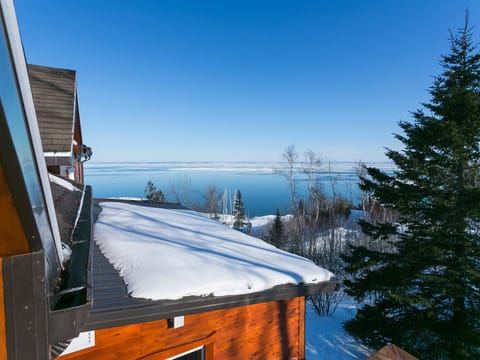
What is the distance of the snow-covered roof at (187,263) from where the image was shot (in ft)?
6.49

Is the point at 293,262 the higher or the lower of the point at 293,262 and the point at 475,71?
the lower

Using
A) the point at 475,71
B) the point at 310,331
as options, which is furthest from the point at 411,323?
the point at 475,71

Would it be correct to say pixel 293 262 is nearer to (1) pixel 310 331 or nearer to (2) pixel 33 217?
(2) pixel 33 217

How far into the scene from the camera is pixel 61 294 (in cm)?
103

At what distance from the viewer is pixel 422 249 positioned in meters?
6.01

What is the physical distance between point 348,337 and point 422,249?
4.66 m

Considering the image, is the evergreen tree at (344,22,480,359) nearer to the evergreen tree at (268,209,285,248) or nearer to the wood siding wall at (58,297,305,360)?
the wood siding wall at (58,297,305,360)

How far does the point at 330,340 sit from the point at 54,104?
35.2 feet

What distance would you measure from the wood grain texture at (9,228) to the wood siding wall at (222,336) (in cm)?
175

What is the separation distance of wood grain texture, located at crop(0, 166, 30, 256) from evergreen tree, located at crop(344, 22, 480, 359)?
23.5 ft

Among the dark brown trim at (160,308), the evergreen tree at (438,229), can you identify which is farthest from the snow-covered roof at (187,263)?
the evergreen tree at (438,229)

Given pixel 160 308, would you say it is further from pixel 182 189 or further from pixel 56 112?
pixel 182 189

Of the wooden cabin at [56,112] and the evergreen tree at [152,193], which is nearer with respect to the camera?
the wooden cabin at [56,112]

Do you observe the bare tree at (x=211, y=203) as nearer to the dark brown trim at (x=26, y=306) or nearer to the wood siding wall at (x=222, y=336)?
the wood siding wall at (x=222, y=336)
